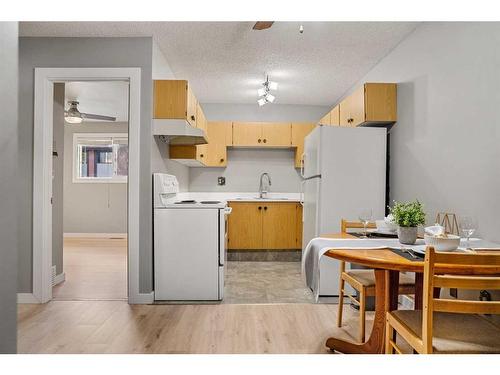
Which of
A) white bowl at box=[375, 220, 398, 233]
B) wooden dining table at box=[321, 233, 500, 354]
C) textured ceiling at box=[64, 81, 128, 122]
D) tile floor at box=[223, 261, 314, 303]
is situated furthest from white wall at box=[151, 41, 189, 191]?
white bowl at box=[375, 220, 398, 233]

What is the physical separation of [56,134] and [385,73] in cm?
349

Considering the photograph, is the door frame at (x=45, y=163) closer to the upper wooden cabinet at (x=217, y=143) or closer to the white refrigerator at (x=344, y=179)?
the white refrigerator at (x=344, y=179)

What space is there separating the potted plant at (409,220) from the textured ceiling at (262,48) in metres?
1.78

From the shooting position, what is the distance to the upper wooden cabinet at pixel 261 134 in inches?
215

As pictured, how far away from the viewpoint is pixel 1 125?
4.86 feet

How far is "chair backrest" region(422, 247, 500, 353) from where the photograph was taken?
1.34 metres

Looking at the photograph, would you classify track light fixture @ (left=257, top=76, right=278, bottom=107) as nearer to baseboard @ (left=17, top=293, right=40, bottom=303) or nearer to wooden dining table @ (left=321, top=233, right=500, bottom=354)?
wooden dining table @ (left=321, top=233, right=500, bottom=354)

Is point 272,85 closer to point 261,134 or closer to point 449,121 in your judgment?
point 261,134

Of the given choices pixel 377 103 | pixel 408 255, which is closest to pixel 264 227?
pixel 377 103

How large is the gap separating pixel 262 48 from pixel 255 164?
2489 millimetres

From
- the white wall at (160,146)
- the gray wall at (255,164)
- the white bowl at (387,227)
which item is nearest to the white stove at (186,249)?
the white wall at (160,146)

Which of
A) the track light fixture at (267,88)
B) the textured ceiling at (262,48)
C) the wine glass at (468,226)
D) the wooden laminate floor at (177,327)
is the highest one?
the textured ceiling at (262,48)

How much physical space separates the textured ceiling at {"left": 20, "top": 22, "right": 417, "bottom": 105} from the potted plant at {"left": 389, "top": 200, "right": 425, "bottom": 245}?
70.1 inches

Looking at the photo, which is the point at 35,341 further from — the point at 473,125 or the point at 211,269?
the point at 473,125
